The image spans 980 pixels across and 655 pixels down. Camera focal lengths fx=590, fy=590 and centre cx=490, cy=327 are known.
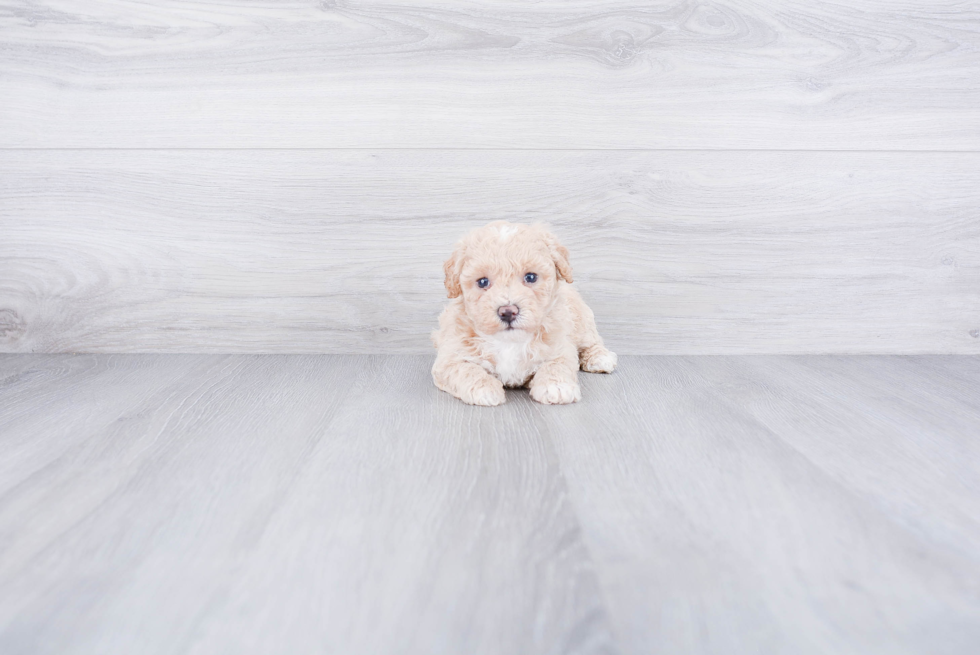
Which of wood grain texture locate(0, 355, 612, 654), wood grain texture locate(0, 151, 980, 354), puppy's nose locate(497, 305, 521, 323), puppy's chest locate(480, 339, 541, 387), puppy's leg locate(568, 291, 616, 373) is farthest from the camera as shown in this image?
wood grain texture locate(0, 151, 980, 354)

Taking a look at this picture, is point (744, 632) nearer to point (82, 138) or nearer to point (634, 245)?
point (634, 245)

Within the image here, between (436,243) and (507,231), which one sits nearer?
(507,231)

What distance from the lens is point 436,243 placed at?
5.10 ft

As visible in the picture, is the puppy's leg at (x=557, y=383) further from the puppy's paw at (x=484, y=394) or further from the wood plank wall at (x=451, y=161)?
the wood plank wall at (x=451, y=161)

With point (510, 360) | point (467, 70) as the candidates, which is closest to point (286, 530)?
point (510, 360)

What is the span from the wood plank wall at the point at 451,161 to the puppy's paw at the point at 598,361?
6.2 inches

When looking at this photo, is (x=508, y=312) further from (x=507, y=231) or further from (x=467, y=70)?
(x=467, y=70)

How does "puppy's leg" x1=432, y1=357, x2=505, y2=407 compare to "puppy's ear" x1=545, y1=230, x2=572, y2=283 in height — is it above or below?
below

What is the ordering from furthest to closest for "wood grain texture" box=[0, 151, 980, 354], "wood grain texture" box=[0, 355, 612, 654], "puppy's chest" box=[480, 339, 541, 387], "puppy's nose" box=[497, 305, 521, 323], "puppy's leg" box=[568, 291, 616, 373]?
"wood grain texture" box=[0, 151, 980, 354] < "puppy's leg" box=[568, 291, 616, 373] < "puppy's chest" box=[480, 339, 541, 387] < "puppy's nose" box=[497, 305, 521, 323] < "wood grain texture" box=[0, 355, 612, 654]

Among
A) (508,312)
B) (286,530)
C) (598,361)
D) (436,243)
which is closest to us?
(286,530)

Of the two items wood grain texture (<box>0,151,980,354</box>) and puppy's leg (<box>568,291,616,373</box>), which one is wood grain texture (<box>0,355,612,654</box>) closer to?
puppy's leg (<box>568,291,616,373</box>)

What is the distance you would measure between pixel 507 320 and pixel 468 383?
0.16 meters

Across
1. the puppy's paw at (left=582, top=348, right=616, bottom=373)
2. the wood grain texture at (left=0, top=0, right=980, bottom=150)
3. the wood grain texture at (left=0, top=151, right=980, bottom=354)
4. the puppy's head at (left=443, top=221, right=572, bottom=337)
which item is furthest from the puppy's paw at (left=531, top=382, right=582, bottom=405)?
the wood grain texture at (left=0, top=0, right=980, bottom=150)

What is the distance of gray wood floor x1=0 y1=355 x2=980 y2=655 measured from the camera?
1.80 feet
